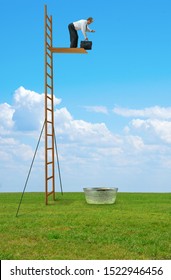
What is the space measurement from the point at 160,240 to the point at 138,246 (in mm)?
508

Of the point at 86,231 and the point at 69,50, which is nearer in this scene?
the point at 86,231

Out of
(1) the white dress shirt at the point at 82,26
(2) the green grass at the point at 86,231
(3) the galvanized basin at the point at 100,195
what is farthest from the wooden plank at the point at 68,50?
(2) the green grass at the point at 86,231

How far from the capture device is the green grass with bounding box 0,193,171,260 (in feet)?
19.3

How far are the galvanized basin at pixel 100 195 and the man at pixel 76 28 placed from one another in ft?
12.9

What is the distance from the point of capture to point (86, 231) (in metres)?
7.30

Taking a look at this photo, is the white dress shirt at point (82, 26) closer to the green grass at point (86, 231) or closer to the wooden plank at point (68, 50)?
the wooden plank at point (68, 50)

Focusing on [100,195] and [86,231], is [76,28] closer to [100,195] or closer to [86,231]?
[100,195]

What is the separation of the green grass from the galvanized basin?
Answer: 204mm

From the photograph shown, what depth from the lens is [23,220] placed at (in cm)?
860

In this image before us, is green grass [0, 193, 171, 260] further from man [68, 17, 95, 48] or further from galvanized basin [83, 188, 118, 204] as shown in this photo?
man [68, 17, 95, 48]

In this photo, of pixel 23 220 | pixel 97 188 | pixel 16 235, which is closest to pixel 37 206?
pixel 97 188

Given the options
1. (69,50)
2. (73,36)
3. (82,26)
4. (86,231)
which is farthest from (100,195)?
(82,26)

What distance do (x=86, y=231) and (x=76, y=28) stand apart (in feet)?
21.3
